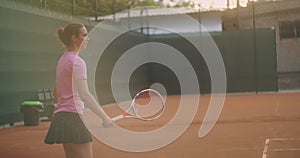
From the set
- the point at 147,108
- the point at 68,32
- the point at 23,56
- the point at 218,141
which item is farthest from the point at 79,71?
the point at 147,108

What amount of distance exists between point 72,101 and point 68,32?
0.41 meters

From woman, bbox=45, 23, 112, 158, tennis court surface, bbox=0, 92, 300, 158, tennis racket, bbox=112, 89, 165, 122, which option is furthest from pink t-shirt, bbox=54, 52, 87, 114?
tennis court surface, bbox=0, 92, 300, 158

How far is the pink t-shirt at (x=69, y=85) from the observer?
306 centimetres

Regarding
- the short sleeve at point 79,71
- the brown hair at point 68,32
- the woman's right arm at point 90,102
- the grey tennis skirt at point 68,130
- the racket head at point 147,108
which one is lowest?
the racket head at point 147,108

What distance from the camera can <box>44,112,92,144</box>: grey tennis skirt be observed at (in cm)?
305

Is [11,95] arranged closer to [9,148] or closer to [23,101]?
[23,101]

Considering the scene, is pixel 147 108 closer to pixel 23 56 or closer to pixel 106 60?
pixel 106 60

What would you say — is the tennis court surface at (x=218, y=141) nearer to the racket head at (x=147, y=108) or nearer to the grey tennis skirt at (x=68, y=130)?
the racket head at (x=147, y=108)

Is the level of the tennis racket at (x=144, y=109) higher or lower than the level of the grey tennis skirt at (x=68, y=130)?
lower

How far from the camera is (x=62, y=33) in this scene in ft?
10.4

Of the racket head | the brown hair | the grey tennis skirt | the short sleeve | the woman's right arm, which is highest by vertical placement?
the brown hair

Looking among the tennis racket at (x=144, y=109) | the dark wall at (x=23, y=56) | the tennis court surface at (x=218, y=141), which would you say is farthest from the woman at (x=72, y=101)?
the dark wall at (x=23, y=56)

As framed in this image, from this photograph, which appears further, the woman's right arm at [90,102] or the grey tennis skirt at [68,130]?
the grey tennis skirt at [68,130]

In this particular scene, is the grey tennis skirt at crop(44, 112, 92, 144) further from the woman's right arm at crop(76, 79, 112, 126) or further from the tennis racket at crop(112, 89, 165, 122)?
the tennis racket at crop(112, 89, 165, 122)
